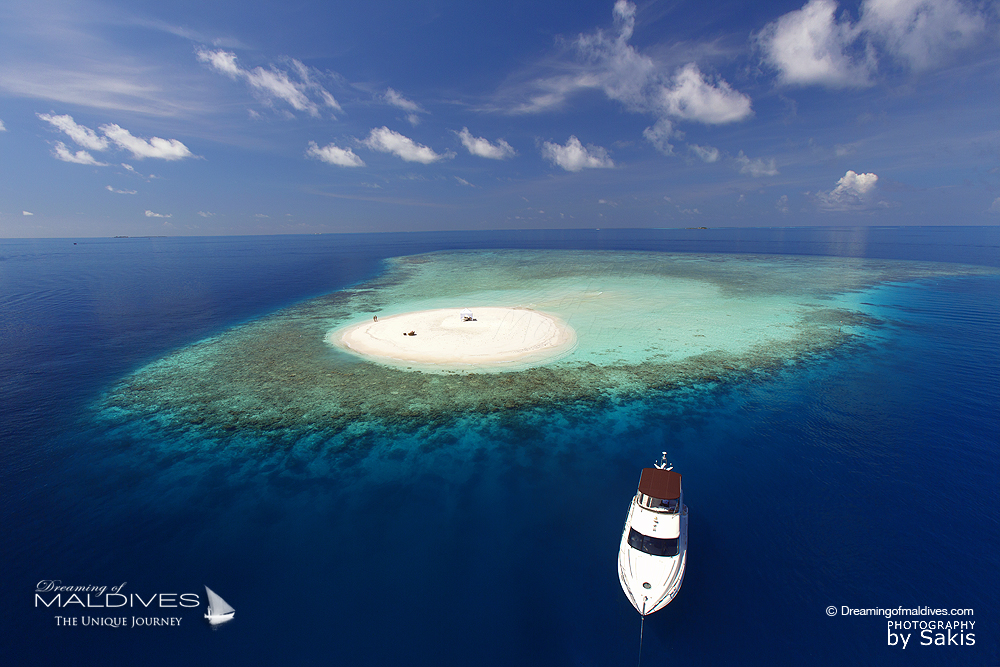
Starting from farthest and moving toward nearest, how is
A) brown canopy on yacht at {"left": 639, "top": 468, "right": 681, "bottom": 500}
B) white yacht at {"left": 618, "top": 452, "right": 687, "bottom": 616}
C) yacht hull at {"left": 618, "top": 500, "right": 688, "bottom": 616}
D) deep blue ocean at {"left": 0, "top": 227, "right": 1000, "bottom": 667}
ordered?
brown canopy on yacht at {"left": 639, "top": 468, "right": 681, "bottom": 500}, white yacht at {"left": 618, "top": 452, "right": 687, "bottom": 616}, yacht hull at {"left": 618, "top": 500, "right": 688, "bottom": 616}, deep blue ocean at {"left": 0, "top": 227, "right": 1000, "bottom": 667}

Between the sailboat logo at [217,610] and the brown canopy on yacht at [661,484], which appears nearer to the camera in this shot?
the sailboat logo at [217,610]

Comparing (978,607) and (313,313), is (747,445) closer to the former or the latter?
(978,607)

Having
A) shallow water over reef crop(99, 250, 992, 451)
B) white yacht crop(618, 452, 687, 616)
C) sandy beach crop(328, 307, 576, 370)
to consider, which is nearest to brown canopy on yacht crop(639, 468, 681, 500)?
white yacht crop(618, 452, 687, 616)

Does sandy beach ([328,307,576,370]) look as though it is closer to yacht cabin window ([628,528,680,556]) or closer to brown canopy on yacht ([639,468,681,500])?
brown canopy on yacht ([639,468,681,500])

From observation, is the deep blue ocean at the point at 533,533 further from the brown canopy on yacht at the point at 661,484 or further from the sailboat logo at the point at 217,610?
the brown canopy on yacht at the point at 661,484

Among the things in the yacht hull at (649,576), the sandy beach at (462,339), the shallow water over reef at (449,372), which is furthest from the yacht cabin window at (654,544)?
the sandy beach at (462,339)
